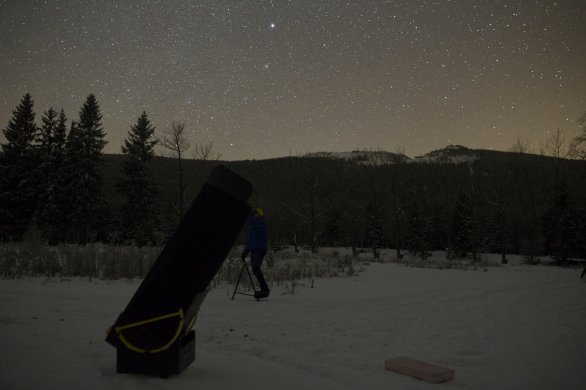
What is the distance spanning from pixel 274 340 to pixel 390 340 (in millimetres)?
1571

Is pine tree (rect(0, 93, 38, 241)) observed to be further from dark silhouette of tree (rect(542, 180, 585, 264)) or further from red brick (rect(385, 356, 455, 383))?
dark silhouette of tree (rect(542, 180, 585, 264))

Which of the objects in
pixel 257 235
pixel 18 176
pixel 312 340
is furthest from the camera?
pixel 18 176

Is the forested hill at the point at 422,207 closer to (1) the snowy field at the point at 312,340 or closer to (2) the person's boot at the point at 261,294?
(2) the person's boot at the point at 261,294

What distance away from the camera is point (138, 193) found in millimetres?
44125

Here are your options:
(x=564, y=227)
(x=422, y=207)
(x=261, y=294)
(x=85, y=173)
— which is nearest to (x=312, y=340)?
(x=261, y=294)

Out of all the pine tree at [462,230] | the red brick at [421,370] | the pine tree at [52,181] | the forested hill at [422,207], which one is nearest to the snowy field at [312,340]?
the red brick at [421,370]

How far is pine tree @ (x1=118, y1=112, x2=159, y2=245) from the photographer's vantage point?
43406 millimetres

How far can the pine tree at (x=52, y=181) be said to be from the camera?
39031 mm

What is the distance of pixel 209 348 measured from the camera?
4.43m

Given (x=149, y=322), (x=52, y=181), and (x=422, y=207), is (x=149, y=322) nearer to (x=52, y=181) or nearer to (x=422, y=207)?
(x=52, y=181)

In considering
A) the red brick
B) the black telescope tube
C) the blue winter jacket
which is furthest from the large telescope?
the blue winter jacket

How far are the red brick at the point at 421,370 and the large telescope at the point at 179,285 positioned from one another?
6.67 feet

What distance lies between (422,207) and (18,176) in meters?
57.2

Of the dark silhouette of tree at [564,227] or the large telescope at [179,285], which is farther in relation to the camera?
the dark silhouette of tree at [564,227]
